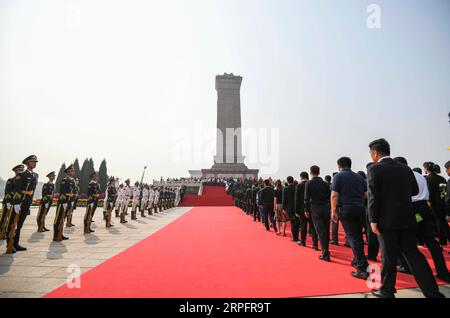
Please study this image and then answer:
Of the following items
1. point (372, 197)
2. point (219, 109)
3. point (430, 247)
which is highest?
point (219, 109)

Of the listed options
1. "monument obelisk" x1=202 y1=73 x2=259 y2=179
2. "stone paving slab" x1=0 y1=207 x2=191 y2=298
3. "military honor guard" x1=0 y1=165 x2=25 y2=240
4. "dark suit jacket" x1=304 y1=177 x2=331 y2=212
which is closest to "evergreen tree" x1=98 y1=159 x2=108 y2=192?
"monument obelisk" x1=202 y1=73 x2=259 y2=179

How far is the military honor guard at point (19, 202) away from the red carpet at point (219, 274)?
253 cm

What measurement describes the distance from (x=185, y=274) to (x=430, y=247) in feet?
12.8

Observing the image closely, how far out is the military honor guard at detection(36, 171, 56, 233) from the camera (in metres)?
8.73

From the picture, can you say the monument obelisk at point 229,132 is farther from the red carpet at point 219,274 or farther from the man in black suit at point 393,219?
the man in black suit at point 393,219

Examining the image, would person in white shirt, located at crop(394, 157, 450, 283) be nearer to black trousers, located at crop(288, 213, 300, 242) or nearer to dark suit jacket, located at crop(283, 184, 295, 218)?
black trousers, located at crop(288, 213, 300, 242)

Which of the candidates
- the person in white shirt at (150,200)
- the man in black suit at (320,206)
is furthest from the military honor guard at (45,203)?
the man in black suit at (320,206)

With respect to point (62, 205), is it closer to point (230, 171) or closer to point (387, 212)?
point (387, 212)

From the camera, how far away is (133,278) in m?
3.72

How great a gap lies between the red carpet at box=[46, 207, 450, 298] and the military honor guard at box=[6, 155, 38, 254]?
2.53m

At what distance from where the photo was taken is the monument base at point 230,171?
4544cm

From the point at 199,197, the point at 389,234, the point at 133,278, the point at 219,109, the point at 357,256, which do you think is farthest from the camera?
the point at 219,109
